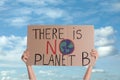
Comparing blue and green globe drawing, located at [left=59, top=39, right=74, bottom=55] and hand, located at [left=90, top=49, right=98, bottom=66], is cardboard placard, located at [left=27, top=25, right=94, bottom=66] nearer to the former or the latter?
blue and green globe drawing, located at [left=59, top=39, right=74, bottom=55]

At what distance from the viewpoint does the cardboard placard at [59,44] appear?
11402 mm

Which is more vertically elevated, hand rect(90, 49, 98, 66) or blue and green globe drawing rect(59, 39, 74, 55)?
blue and green globe drawing rect(59, 39, 74, 55)

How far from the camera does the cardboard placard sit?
11402 millimetres

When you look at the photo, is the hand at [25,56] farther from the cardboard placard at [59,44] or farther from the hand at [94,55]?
the hand at [94,55]

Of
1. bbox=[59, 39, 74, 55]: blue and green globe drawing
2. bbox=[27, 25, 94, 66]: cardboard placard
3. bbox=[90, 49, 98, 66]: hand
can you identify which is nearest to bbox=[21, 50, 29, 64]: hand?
bbox=[27, 25, 94, 66]: cardboard placard

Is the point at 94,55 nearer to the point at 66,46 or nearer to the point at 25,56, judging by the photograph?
the point at 66,46

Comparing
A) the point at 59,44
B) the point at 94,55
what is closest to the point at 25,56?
the point at 59,44

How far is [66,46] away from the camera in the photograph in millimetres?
11477

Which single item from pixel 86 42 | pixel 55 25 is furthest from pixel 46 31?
pixel 86 42

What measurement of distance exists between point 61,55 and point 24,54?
39.3 inches

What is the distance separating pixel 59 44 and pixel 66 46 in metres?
0.18

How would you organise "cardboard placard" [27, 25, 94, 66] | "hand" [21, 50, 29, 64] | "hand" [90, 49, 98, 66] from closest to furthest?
"hand" [90, 49, 98, 66]
"hand" [21, 50, 29, 64]
"cardboard placard" [27, 25, 94, 66]

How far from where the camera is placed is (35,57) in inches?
452

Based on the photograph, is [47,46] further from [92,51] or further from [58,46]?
[92,51]
